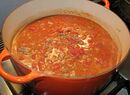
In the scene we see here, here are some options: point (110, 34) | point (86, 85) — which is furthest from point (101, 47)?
point (86, 85)

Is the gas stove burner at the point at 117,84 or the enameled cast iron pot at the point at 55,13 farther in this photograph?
the gas stove burner at the point at 117,84

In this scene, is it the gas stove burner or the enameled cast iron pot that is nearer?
the enameled cast iron pot

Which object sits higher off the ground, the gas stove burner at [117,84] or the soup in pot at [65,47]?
the soup in pot at [65,47]

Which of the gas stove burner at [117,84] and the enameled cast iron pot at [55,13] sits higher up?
the enameled cast iron pot at [55,13]

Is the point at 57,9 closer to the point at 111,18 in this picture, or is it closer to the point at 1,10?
the point at 111,18

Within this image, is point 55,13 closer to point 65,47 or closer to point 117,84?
point 65,47

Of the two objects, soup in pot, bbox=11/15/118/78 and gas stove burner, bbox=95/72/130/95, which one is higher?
soup in pot, bbox=11/15/118/78

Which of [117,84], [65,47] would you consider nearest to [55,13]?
[65,47]
